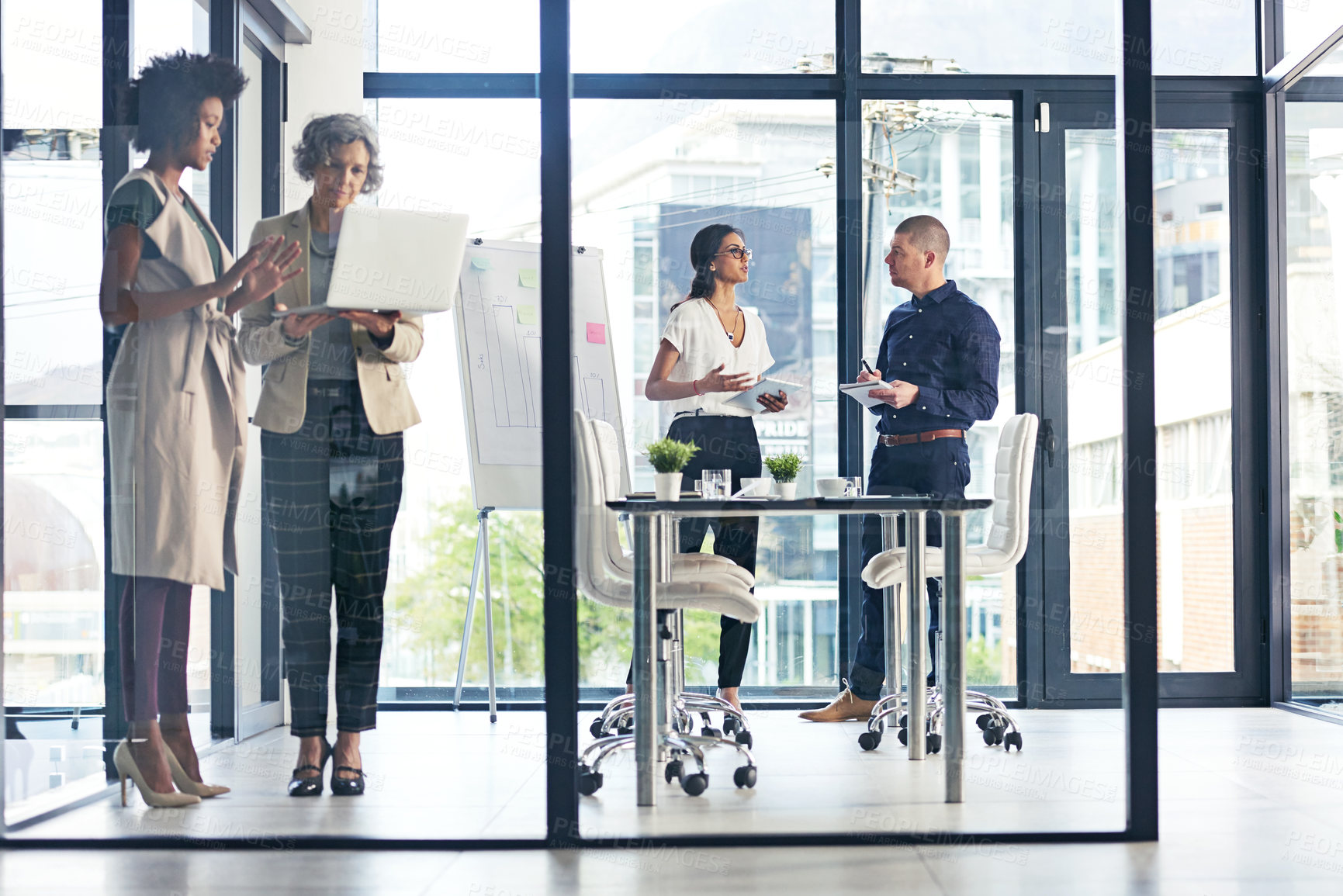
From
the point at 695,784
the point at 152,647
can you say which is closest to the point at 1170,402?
the point at 695,784

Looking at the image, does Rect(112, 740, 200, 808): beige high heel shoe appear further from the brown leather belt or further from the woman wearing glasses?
the brown leather belt

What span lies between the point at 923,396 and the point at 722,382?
2.33 ft

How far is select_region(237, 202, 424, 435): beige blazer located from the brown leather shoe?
2271mm

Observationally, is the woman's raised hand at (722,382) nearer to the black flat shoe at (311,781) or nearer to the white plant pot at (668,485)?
the white plant pot at (668,485)

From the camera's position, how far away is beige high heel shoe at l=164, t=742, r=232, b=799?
9.86ft

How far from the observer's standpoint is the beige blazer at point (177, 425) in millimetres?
3010

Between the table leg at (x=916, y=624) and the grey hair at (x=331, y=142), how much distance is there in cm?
173

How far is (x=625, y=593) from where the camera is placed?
345cm

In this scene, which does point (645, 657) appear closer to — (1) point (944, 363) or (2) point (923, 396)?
(2) point (923, 396)

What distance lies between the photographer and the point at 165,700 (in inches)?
121

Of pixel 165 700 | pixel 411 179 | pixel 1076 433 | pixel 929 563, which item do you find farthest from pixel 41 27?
pixel 1076 433

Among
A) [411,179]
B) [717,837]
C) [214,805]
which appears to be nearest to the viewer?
[717,837]

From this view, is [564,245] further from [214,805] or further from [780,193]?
[780,193]

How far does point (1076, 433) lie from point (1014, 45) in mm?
1618
